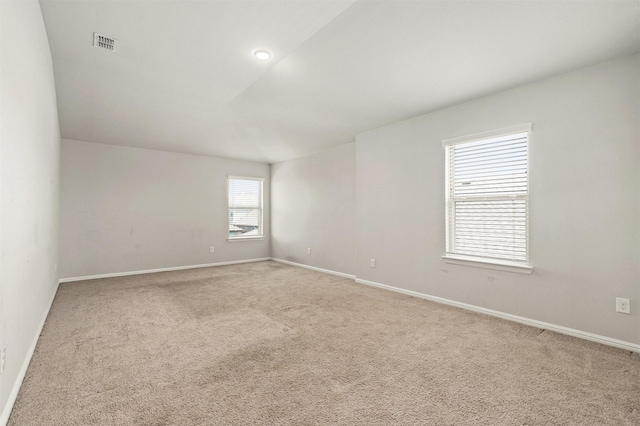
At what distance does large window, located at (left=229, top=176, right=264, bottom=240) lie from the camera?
6762mm

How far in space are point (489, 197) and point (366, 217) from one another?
183 centimetres

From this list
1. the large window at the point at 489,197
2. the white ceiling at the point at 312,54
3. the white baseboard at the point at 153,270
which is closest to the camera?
the white ceiling at the point at 312,54

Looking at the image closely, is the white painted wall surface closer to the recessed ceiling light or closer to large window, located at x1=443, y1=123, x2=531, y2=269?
large window, located at x1=443, y1=123, x2=531, y2=269

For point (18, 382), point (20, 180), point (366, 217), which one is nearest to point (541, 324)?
point (366, 217)

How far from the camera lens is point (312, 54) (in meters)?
2.94

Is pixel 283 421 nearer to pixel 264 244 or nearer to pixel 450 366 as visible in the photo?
pixel 450 366

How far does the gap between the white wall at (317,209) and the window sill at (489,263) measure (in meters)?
1.90

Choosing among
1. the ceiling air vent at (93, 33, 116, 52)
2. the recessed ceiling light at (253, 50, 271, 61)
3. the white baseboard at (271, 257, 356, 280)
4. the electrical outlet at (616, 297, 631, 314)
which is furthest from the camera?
the white baseboard at (271, 257, 356, 280)

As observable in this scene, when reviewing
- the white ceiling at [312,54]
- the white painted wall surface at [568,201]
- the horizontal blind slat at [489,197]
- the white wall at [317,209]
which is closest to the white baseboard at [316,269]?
the white wall at [317,209]

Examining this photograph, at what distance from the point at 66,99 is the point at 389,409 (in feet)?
16.1

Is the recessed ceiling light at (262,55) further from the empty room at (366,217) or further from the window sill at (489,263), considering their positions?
the window sill at (489,263)

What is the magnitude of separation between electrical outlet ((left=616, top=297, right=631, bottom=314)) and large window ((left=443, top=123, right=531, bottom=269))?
0.71m

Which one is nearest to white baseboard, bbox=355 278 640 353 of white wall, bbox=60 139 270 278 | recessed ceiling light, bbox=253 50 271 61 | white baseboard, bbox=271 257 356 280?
white baseboard, bbox=271 257 356 280

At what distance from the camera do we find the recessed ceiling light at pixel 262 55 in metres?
2.95
